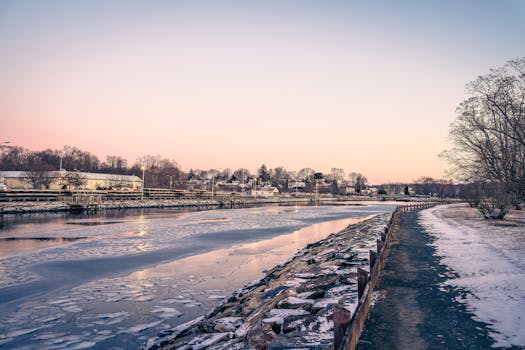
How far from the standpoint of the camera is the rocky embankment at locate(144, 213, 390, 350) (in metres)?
6.41

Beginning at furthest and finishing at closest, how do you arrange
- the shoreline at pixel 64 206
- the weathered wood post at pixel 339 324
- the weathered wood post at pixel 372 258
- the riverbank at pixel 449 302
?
the shoreline at pixel 64 206 < the weathered wood post at pixel 372 258 < the riverbank at pixel 449 302 < the weathered wood post at pixel 339 324

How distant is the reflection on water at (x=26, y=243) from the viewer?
17.5 m

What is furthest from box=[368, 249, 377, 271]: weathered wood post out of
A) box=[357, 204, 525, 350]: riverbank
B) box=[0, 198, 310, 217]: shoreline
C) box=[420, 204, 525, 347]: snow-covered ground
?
box=[0, 198, 310, 217]: shoreline

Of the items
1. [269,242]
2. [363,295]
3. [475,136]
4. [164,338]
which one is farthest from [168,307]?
[475,136]

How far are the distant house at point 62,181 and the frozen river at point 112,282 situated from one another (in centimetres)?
7489

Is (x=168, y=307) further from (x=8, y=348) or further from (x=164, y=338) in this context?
(x=8, y=348)

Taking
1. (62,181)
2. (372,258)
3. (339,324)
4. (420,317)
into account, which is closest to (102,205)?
(62,181)

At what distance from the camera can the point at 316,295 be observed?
8984 mm

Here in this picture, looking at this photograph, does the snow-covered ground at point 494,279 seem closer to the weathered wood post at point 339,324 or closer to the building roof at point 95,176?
the weathered wood post at point 339,324

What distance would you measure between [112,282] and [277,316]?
6936 mm

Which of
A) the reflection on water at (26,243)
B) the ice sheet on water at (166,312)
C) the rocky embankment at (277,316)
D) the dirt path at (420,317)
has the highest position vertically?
the dirt path at (420,317)

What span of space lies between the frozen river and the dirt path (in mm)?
4548

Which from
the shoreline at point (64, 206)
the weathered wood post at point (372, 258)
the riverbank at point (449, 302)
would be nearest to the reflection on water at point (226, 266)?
the weathered wood post at point (372, 258)

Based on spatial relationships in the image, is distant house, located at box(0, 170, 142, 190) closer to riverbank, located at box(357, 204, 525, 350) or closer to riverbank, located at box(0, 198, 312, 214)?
riverbank, located at box(0, 198, 312, 214)
